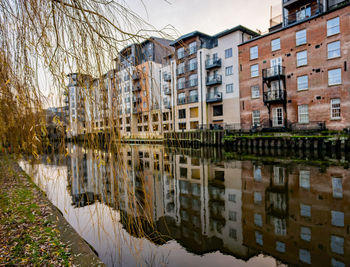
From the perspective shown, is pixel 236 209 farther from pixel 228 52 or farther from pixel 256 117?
pixel 228 52

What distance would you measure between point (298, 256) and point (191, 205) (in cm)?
313

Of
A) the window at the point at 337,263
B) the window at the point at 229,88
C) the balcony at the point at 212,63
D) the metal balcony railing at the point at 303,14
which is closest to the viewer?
the window at the point at 337,263

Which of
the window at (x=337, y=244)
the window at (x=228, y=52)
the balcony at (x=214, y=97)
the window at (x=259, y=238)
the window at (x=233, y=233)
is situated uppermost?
the window at (x=228, y=52)

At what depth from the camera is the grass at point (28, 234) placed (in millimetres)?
2883

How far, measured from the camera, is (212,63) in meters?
31.0

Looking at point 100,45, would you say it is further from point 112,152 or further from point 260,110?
point 260,110

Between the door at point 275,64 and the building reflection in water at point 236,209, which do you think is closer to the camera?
the building reflection in water at point 236,209

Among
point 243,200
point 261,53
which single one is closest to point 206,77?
point 261,53

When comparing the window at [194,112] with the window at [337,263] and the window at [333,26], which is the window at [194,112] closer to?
the window at [333,26]

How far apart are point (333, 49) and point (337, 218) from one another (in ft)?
70.0

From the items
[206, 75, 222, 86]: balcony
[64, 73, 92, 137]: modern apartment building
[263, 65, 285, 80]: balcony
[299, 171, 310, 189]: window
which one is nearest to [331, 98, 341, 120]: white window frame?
[263, 65, 285, 80]: balcony

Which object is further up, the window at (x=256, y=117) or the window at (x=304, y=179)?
the window at (x=256, y=117)

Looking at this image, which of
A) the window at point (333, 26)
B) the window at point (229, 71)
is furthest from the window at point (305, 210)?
the window at point (229, 71)

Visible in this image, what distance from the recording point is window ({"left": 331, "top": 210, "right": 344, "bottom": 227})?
4.77m
